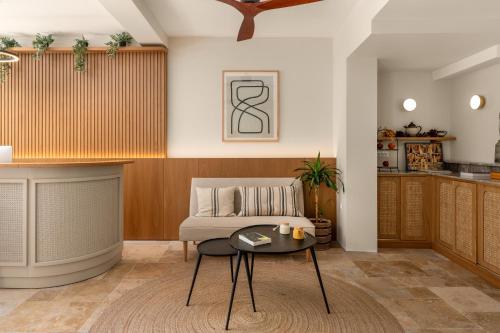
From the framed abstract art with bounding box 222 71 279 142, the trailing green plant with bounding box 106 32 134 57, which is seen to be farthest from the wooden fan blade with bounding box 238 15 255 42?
the trailing green plant with bounding box 106 32 134 57

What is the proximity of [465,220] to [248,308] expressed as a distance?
265 centimetres

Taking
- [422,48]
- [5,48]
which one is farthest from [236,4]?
[5,48]

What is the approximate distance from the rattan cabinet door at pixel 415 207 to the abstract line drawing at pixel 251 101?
6.87ft

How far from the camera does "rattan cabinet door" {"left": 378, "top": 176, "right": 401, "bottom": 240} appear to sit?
4434 mm

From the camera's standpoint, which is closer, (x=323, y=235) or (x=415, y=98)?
(x=323, y=235)

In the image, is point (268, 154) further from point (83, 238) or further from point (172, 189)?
point (83, 238)

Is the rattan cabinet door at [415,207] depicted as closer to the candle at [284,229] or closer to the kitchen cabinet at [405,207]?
the kitchen cabinet at [405,207]

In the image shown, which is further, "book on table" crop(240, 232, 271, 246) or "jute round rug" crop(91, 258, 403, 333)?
"book on table" crop(240, 232, 271, 246)

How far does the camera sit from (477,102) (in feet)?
14.1

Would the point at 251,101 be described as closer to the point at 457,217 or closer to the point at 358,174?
the point at 358,174

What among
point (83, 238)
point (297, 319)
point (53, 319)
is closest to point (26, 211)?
point (83, 238)

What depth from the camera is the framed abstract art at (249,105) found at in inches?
194

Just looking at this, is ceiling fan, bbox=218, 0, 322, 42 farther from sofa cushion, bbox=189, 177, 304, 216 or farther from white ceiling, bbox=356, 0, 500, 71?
sofa cushion, bbox=189, 177, 304, 216

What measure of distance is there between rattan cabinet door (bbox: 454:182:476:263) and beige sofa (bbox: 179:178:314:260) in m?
1.65
